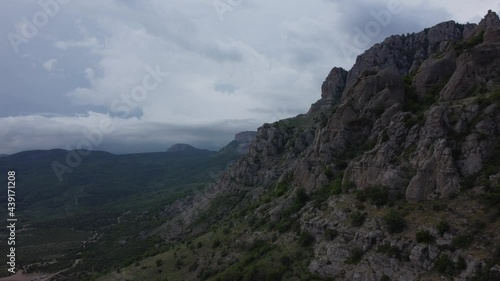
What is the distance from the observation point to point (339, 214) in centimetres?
4794

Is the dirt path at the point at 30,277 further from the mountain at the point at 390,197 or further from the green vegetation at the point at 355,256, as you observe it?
the green vegetation at the point at 355,256

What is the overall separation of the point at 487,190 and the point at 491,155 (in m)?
4.90

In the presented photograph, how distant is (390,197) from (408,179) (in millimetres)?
2894

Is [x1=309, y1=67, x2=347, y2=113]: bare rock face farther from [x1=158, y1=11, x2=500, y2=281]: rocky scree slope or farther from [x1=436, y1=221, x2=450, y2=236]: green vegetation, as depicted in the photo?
[x1=436, y1=221, x2=450, y2=236]: green vegetation

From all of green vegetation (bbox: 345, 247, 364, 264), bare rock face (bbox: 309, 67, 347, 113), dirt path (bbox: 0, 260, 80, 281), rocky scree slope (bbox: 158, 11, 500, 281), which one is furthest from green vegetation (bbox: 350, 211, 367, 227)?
bare rock face (bbox: 309, 67, 347, 113)

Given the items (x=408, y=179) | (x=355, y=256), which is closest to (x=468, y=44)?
(x=408, y=179)

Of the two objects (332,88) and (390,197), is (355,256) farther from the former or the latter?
(332,88)

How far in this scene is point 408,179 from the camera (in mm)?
43875

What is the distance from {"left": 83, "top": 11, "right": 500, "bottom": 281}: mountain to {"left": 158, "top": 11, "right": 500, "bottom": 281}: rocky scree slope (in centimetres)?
13

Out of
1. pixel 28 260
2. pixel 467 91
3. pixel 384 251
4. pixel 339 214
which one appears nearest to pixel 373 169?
pixel 339 214

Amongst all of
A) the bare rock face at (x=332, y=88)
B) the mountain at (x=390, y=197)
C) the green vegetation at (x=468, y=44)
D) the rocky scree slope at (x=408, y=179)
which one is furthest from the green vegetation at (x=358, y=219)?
the bare rock face at (x=332, y=88)

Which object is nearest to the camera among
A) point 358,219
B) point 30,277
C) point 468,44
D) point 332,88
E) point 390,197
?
point 390,197

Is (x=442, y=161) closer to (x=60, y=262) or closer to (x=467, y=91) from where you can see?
(x=467, y=91)

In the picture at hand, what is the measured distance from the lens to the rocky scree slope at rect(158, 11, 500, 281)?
35906mm
